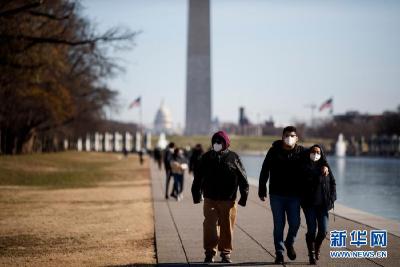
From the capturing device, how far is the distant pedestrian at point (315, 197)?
9414 millimetres

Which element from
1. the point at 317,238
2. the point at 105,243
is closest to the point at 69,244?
the point at 105,243

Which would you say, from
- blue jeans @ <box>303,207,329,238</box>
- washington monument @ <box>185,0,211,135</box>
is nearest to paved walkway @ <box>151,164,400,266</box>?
blue jeans @ <box>303,207,329,238</box>

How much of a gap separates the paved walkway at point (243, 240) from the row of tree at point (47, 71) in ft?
35.3

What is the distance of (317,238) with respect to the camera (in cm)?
958

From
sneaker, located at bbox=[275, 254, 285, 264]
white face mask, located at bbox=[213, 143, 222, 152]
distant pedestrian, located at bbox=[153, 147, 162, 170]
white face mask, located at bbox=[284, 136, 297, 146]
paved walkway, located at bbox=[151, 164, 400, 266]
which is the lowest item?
distant pedestrian, located at bbox=[153, 147, 162, 170]

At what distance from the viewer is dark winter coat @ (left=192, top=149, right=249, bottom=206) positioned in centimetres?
970

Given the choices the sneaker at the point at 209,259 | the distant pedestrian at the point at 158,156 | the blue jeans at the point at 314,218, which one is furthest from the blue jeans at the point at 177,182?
the distant pedestrian at the point at 158,156

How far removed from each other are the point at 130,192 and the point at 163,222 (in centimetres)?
1070

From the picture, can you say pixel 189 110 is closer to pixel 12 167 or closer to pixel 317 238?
Answer: pixel 12 167

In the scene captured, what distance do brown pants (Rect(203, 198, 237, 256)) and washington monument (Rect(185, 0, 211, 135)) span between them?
91991 millimetres

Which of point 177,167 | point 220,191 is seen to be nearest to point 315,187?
point 220,191

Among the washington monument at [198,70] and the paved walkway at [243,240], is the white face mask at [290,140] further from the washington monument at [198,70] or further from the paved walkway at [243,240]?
the washington monument at [198,70]

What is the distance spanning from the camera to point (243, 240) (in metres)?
11.8

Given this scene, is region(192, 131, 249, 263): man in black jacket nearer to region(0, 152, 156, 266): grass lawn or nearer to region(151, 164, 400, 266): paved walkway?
region(151, 164, 400, 266): paved walkway
